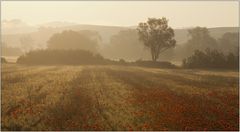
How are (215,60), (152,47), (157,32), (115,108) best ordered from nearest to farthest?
1. (115,108)
2. (215,60)
3. (157,32)
4. (152,47)

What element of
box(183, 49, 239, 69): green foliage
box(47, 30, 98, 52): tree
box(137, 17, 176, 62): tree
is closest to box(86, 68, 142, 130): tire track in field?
box(183, 49, 239, 69): green foliage

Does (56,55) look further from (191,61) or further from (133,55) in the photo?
(133,55)

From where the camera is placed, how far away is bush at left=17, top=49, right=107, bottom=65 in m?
89.4

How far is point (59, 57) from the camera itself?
92.0 metres

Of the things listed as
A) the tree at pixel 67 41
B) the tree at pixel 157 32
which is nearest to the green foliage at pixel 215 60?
the tree at pixel 157 32

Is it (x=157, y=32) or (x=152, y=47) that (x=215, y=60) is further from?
(x=152, y=47)

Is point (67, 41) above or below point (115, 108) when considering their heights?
below

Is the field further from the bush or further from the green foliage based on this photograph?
the bush

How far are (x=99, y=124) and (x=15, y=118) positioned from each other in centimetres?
479

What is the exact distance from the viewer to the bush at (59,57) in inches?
3519

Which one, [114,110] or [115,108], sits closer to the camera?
[114,110]

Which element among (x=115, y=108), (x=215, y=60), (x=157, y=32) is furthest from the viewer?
(x=157, y=32)

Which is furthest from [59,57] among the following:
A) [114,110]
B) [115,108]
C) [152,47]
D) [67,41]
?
[114,110]

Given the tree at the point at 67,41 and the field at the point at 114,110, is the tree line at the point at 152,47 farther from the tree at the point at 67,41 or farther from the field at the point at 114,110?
the field at the point at 114,110
